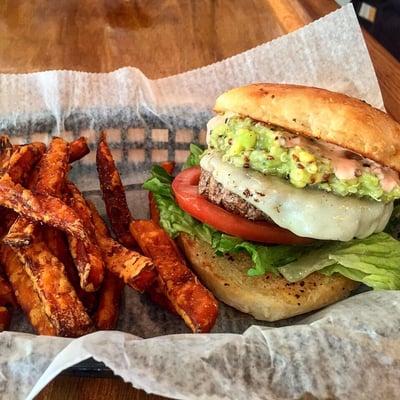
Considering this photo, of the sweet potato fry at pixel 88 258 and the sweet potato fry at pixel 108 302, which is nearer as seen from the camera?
the sweet potato fry at pixel 88 258

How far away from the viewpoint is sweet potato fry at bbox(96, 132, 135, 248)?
6.67ft

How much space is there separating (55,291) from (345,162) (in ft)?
2.87

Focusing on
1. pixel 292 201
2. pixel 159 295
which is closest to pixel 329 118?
pixel 292 201

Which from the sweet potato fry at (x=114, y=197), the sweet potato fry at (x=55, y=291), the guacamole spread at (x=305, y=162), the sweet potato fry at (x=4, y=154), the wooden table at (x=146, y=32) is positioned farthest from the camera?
the wooden table at (x=146, y=32)

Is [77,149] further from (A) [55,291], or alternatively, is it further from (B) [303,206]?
(B) [303,206]

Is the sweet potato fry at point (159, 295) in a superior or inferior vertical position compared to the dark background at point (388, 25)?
inferior

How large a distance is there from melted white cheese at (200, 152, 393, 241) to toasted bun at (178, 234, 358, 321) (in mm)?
198

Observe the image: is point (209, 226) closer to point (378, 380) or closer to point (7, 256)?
point (7, 256)

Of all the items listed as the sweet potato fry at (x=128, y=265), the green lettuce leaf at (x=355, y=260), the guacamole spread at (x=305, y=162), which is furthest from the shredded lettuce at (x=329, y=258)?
the sweet potato fry at (x=128, y=265)

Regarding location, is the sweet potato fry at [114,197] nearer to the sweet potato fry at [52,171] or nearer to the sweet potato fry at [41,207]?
the sweet potato fry at [52,171]

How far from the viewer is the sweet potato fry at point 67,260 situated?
5.70 feet

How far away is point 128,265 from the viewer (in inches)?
65.9

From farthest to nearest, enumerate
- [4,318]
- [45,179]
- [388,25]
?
[388,25] → [45,179] → [4,318]

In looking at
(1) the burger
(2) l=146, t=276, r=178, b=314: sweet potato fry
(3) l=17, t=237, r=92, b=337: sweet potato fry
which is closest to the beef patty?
(1) the burger
